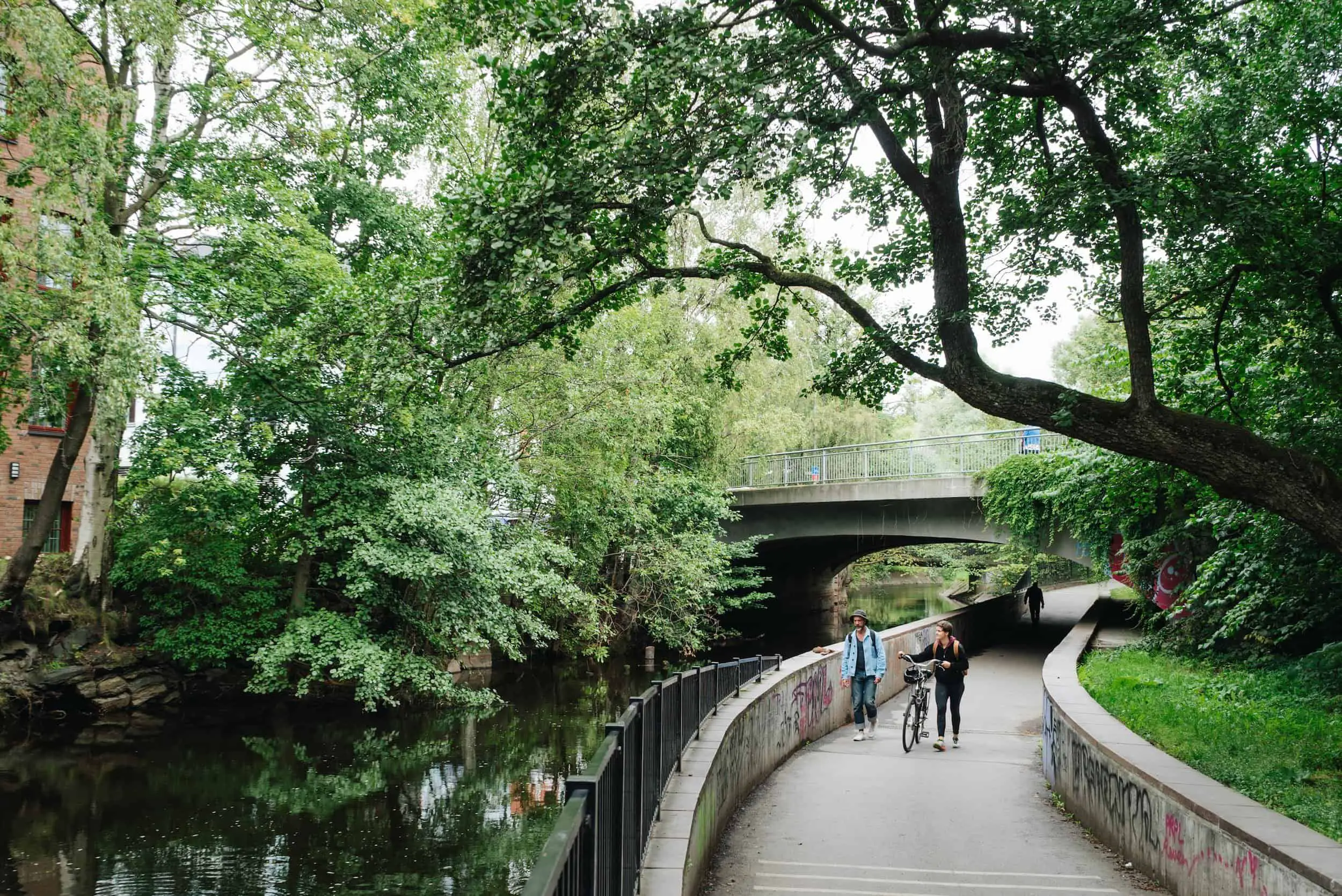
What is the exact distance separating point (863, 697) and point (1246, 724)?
435 cm

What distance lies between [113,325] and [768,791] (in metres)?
10.4

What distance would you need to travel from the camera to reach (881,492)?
25969mm

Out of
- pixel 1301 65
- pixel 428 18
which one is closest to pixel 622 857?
pixel 1301 65

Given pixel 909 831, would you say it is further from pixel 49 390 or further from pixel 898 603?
→ pixel 898 603

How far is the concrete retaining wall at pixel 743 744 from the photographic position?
540cm

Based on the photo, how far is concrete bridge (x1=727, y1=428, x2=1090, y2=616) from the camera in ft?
78.0

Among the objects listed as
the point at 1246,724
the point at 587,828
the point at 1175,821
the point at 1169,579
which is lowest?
the point at 1175,821

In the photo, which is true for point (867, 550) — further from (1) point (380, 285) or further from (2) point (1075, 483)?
(1) point (380, 285)

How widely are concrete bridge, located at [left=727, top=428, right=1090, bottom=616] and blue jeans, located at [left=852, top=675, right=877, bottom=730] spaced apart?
11.3 metres

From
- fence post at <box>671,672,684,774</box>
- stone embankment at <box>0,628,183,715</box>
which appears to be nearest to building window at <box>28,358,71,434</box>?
stone embankment at <box>0,628,183,715</box>

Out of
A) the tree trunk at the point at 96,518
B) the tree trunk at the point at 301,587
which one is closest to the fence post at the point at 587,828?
the tree trunk at the point at 301,587

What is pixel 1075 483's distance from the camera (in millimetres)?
17328

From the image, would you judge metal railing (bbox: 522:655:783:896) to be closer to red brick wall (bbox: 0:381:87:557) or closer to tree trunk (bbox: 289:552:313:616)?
tree trunk (bbox: 289:552:313:616)

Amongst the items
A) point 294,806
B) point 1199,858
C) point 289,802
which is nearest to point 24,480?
point 289,802
